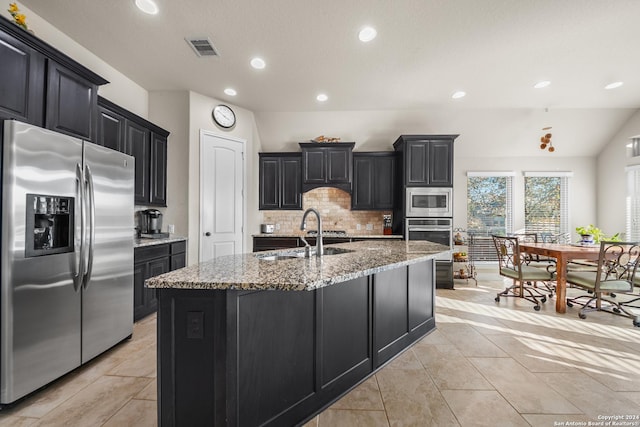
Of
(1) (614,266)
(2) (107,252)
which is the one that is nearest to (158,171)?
(2) (107,252)

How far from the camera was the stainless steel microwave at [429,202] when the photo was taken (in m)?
5.02

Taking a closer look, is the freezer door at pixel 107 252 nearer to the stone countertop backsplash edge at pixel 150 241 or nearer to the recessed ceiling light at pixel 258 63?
the stone countertop backsplash edge at pixel 150 241

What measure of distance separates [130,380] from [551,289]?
574 cm

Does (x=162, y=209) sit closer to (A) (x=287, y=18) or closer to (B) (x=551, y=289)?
(A) (x=287, y=18)

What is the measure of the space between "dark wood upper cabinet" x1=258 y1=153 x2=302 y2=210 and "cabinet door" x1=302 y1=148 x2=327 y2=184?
202 millimetres

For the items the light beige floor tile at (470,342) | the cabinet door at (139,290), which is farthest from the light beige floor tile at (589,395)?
the cabinet door at (139,290)

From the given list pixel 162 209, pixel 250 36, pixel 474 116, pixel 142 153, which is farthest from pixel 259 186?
pixel 474 116

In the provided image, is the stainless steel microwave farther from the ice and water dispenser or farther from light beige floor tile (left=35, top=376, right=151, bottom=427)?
the ice and water dispenser

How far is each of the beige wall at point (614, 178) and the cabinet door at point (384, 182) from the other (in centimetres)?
418

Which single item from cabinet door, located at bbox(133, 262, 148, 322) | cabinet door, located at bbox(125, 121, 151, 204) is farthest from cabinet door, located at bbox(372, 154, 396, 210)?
cabinet door, located at bbox(133, 262, 148, 322)

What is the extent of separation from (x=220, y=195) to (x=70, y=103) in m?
2.39

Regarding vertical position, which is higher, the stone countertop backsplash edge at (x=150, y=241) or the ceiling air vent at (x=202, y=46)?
the ceiling air vent at (x=202, y=46)

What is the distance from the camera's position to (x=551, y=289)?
15.4 feet

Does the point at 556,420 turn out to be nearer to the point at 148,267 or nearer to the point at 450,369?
the point at 450,369
